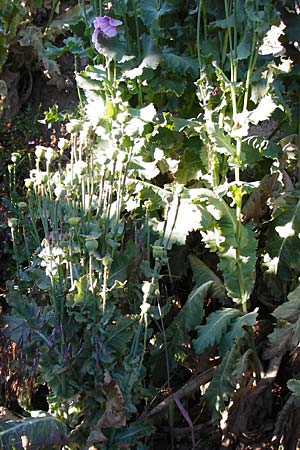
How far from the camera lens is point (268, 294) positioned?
3256 mm

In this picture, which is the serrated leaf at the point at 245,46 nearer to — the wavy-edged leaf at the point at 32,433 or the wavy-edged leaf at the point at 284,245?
the wavy-edged leaf at the point at 284,245

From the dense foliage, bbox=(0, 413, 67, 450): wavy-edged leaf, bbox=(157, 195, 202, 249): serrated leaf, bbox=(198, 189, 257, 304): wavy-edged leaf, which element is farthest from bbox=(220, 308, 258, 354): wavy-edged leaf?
bbox=(0, 413, 67, 450): wavy-edged leaf

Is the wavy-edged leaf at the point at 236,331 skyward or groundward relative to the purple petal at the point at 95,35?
groundward

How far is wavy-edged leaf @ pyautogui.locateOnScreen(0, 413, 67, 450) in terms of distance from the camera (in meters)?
2.39

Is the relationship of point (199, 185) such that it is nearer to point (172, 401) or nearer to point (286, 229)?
point (286, 229)

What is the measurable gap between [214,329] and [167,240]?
402 millimetres

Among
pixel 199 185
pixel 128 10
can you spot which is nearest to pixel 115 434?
pixel 199 185

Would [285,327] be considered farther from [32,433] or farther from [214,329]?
[32,433]

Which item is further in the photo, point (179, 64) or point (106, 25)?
point (179, 64)

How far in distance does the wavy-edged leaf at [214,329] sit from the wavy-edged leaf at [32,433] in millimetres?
630

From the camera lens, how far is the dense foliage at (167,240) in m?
2.49

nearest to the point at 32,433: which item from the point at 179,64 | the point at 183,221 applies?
the point at 183,221

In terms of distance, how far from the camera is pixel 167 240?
2824mm

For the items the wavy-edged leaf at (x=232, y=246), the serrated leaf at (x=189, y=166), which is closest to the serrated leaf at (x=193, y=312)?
the wavy-edged leaf at (x=232, y=246)
